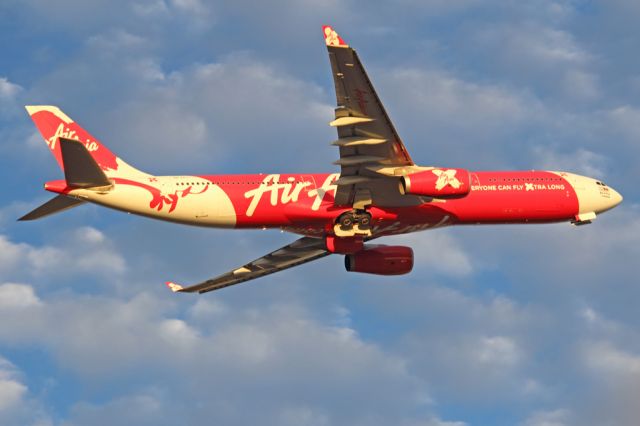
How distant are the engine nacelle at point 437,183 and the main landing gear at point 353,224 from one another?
3780mm

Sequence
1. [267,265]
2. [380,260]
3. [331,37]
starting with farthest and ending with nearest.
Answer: [267,265], [380,260], [331,37]

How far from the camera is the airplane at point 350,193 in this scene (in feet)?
213

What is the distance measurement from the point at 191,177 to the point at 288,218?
6.48 meters

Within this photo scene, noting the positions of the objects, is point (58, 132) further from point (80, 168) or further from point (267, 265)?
point (267, 265)

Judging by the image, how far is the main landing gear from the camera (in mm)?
69500

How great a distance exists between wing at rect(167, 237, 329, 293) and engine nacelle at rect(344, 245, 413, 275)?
2.38 meters

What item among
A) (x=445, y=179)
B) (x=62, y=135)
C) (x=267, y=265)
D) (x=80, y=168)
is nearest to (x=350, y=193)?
(x=445, y=179)

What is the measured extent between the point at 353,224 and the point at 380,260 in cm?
717

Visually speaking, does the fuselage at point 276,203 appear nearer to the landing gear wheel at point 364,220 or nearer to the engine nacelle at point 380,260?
the landing gear wheel at point 364,220

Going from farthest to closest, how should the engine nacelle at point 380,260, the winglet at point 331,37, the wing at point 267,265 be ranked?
the wing at point 267,265, the engine nacelle at point 380,260, the winglet at point 331,37

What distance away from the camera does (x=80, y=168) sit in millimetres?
65625

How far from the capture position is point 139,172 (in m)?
71.0

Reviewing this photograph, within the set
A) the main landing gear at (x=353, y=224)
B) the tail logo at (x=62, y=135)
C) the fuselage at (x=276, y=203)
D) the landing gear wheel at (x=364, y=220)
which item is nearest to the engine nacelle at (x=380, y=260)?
the fuselage at (x=276, y=203)

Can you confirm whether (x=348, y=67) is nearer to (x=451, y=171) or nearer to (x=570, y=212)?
(x=451, y=171)
